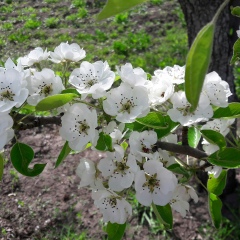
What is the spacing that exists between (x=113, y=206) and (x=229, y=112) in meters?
0.37

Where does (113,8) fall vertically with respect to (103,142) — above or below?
above

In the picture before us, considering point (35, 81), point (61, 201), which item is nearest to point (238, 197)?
point (61, 201)

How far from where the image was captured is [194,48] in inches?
23.4

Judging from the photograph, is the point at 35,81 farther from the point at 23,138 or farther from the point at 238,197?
the point at 23,138

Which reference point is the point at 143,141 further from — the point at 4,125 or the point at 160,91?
the point at 4,125

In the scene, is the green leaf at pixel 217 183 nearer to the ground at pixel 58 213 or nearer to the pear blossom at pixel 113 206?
the pear blossom at pixel 113 206

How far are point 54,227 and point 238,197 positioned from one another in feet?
4.00

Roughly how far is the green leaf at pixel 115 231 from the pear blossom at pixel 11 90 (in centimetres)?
45

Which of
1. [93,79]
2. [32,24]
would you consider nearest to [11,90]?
[93,79]

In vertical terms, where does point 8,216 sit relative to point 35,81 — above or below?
below

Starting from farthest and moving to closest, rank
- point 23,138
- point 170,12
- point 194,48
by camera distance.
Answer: point 170,12 → point 23,138 → point 194,48

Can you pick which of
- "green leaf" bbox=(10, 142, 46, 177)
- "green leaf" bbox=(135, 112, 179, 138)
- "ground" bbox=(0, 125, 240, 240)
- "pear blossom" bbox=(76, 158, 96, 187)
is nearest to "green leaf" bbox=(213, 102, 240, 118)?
"green leaf" bbox=(135, 112, 179, 138)

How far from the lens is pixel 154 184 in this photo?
1.02m

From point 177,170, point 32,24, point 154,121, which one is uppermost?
point 154,121
